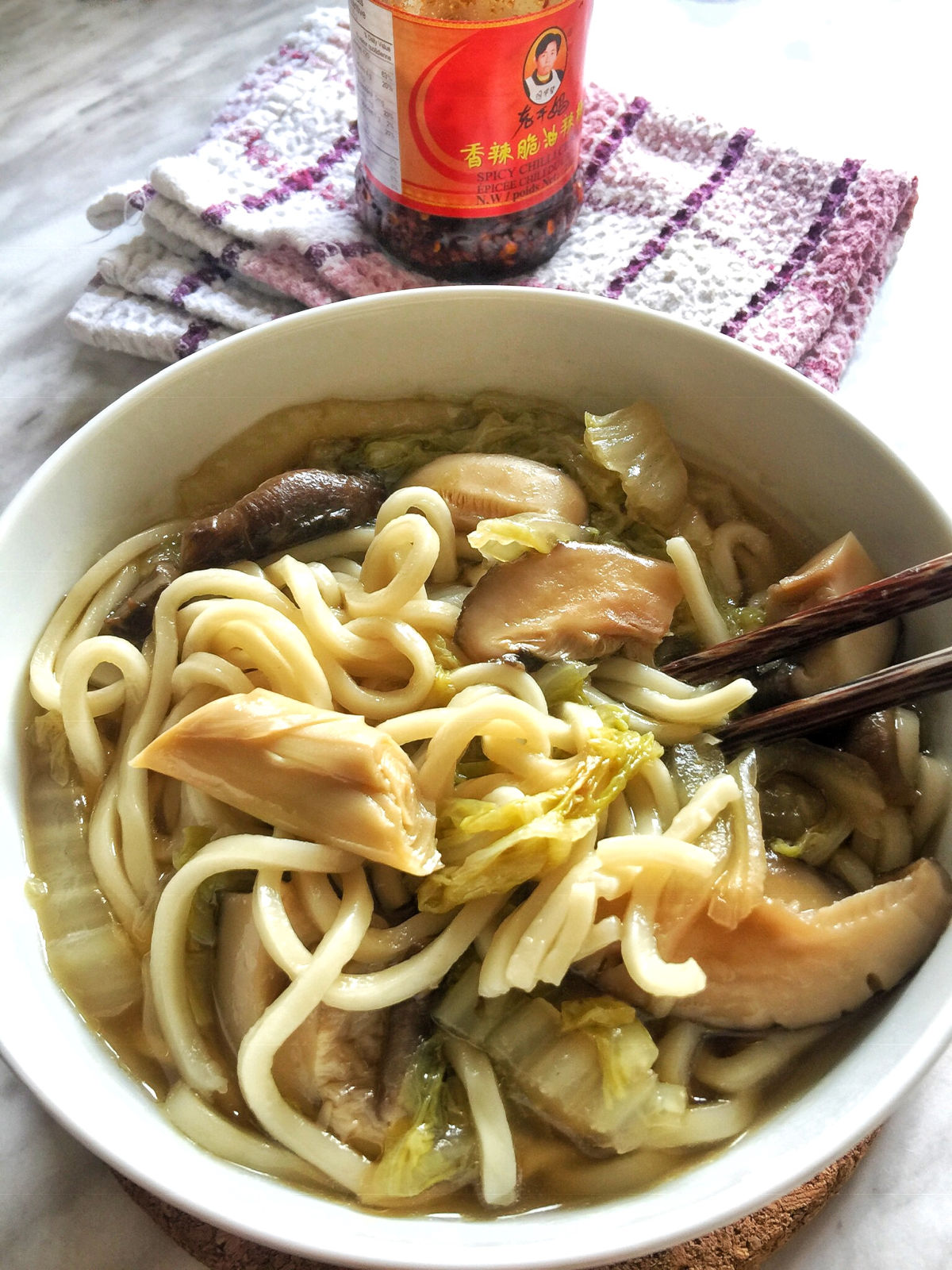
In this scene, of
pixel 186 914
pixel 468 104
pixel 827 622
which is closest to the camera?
pixel 186 914

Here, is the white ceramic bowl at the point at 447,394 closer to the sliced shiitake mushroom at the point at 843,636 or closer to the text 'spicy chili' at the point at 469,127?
the sliced shiitake mushroom at the point at 843,636

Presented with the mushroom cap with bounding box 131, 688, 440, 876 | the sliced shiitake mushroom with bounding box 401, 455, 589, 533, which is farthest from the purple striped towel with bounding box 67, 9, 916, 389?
the mushroom cap with bounding box 131, 688, 440, 876

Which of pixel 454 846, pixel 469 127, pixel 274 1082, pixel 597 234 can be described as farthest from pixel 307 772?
pixel 597 234

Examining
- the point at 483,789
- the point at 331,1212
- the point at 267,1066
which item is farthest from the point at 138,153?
the point at 331,1212

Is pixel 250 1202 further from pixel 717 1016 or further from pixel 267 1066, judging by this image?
pixel 717 1016

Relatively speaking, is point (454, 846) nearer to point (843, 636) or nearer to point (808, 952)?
point (808, 952)

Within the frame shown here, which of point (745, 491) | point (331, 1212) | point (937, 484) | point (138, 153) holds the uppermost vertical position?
point (138, 153)
